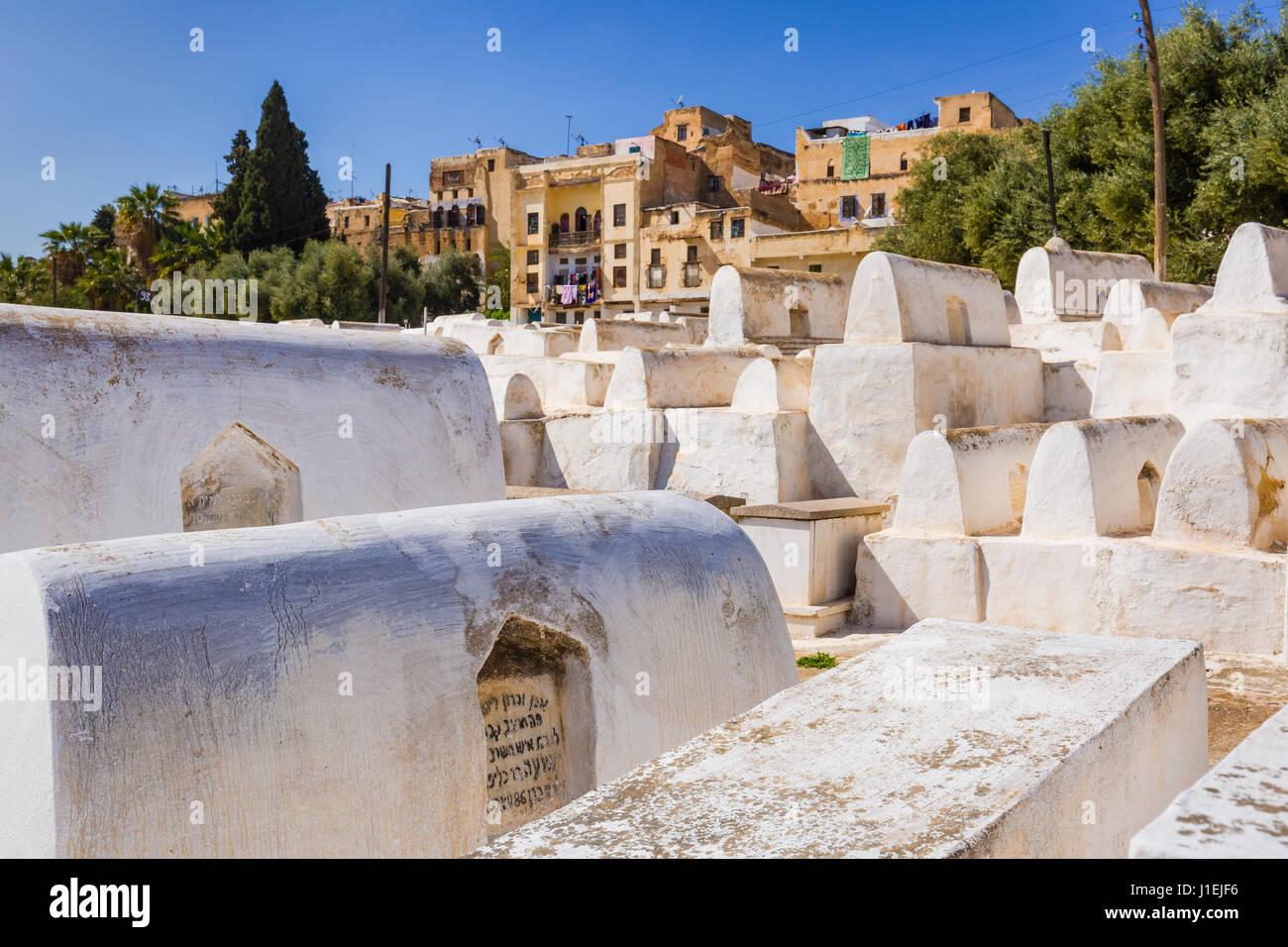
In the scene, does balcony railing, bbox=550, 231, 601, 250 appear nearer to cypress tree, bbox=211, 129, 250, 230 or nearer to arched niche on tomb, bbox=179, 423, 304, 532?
cypress tree, bbox=211, 129, 250, 230

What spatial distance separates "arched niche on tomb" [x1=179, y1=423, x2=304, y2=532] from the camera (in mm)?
7496

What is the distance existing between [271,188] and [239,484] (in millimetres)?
38559

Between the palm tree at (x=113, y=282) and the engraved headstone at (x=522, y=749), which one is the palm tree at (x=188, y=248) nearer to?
the palm tree at (x=113, y=282)

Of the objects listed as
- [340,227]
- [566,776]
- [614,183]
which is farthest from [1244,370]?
[340,227]

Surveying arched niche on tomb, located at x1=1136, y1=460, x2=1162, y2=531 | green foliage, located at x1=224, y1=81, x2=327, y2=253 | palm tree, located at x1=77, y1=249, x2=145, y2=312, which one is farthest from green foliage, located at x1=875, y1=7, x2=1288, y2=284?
palm tree, located at x1=77, y1=249, x2=145, y2=312

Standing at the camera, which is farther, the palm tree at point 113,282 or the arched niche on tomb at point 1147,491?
the palm tree at point 113,282

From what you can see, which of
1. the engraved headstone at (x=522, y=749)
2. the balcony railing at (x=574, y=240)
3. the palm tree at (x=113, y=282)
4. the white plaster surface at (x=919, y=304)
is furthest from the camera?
the balcony railing at (x=574, y=240)

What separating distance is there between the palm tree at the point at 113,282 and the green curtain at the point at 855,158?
26.1m

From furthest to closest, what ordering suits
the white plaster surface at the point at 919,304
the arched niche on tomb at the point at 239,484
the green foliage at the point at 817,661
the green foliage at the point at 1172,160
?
the green foliage at the point at 1172,160 → the white plaster surface at the point at 919,304 → the green foliage at the point at 817,661 → the arched niche on tomb at the point at 239,484

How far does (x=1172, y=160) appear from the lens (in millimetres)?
19891

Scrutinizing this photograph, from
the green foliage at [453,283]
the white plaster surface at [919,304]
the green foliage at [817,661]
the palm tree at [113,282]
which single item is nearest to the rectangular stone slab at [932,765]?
the green foliage at [817,661]

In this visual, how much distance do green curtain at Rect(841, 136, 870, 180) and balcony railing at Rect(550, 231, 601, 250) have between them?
9.51 meters

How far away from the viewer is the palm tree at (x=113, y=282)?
41.0 metres
